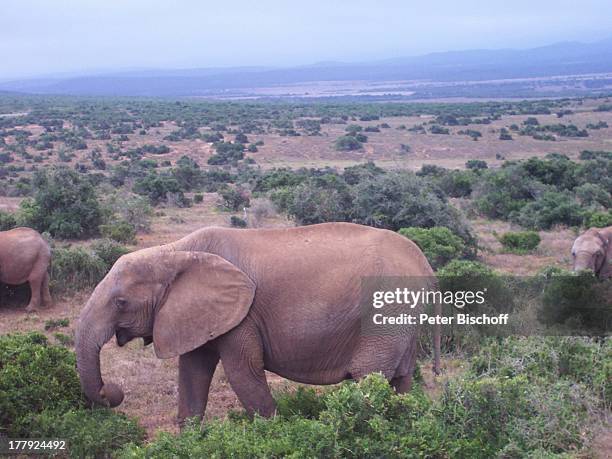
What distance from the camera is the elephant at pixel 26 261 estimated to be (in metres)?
11.4

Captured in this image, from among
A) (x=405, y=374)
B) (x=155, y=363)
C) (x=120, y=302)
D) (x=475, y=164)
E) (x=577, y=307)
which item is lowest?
(x=475, y=164)

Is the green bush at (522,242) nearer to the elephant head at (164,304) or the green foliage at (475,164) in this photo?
the elephant head at (164,304)

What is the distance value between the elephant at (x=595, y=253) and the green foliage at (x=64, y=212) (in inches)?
440

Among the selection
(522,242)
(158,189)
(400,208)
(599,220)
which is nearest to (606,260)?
(522,242)

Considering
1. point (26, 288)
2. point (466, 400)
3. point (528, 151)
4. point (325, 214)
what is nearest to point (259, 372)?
point (466, 400)

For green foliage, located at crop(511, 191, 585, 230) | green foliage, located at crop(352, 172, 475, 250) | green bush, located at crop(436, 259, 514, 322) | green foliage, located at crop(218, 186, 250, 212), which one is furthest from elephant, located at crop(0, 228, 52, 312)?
green foliage, located at crop(511, 191, 585, 230)

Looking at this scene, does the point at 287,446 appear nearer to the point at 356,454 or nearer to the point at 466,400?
the point at 356,454

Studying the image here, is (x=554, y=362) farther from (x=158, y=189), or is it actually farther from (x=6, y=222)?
(x=158, y=189)

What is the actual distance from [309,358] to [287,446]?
1169 mm

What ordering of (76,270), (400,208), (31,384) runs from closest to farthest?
(31,384)
(76,270)
(400,208)

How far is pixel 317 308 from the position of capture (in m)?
5.89

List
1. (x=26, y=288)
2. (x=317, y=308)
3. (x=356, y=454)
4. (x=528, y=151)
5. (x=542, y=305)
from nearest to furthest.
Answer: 1. (x=356, y=454)
2. (x=317, y=308)
3. (x=542, y=305)
4. (x=26, y=288)
5. (x=528, y=151)

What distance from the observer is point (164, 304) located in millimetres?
5898

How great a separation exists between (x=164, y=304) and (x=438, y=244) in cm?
1000
